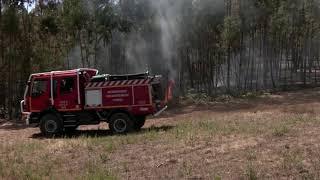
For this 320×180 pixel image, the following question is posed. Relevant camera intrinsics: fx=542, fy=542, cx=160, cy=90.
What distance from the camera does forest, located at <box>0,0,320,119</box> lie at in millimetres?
23562

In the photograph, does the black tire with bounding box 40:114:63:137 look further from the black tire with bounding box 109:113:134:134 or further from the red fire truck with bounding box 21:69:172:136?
the black tire with bounding box 109:113:134:134

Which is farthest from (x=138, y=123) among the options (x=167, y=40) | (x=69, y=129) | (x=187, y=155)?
(x=167, y=40)

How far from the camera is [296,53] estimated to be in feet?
94.4

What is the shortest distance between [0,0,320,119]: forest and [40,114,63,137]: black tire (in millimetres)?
8198

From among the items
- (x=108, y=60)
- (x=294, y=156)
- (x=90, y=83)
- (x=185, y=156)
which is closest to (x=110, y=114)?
(x=90, y=83)

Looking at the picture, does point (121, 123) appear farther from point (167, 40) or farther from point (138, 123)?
point (167, 40)

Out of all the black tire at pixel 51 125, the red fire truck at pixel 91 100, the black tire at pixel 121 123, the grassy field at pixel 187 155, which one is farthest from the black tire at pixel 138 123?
the black tire at pixel 51 125

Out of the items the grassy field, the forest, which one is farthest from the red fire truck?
the forest

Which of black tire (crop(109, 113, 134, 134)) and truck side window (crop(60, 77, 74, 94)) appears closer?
black tire (crop(109, 113, 134, 134))

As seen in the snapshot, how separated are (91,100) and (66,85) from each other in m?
0.90

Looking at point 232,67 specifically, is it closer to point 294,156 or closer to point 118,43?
point 118,43

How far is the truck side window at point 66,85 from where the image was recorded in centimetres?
1514

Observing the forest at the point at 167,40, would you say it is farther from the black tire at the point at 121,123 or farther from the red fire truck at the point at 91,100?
the black tire at the point at 121,123

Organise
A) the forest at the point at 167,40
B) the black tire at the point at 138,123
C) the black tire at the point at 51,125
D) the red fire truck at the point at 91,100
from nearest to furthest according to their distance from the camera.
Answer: the red fire truck at the point at 91,100
the black tire at the point at 138,123
the black tire at the point at 51,125
the forest at the point at 167,40
